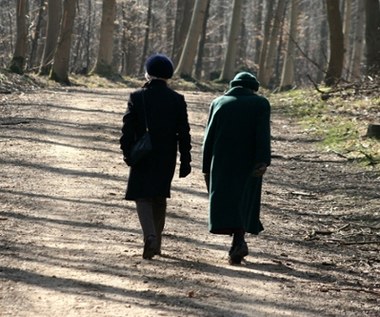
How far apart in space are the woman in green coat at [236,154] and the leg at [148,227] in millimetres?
572

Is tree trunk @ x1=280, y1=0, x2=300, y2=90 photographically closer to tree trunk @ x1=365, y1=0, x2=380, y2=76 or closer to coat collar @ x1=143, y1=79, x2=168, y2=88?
tree trunk @ x1=365, y1=0, x2=380, y2=76

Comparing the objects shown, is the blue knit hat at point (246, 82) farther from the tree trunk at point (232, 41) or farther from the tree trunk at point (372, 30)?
the tree trunk at point (232, 41)

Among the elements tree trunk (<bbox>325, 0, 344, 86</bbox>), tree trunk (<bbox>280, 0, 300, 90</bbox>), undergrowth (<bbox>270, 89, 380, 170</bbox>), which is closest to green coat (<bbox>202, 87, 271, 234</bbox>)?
undergrowth (<bbox>270, 89, 380, 170</bbox>)

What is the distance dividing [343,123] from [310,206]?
23.7 feet

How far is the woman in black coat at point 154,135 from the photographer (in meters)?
7.77

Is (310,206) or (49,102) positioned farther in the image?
→ (49,102)

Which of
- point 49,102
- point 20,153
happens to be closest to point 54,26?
point 49,102

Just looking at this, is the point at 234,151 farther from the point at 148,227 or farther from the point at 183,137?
the point at 148,227

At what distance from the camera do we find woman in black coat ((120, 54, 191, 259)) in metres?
7.77

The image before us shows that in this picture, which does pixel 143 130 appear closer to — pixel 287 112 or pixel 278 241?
pixel 278 241

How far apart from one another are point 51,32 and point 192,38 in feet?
19.5

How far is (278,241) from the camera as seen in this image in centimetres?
933

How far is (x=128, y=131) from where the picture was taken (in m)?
7.77

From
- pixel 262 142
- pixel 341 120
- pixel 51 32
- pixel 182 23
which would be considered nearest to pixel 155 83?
pixel 262 142
